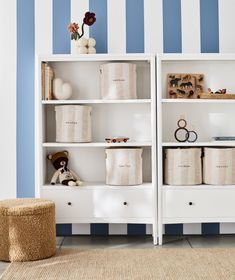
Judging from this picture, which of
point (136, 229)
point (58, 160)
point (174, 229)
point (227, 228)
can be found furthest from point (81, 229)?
point (227, 228)

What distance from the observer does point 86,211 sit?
11.7 ft

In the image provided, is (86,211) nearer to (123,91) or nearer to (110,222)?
(110,222)

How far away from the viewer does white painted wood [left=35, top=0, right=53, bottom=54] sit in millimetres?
3850

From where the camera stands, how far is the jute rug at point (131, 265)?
2713 mm

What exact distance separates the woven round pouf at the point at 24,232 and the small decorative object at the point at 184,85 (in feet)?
4.55

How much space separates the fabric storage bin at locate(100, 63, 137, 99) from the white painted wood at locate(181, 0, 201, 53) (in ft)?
1.75

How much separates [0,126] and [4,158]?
254 mm

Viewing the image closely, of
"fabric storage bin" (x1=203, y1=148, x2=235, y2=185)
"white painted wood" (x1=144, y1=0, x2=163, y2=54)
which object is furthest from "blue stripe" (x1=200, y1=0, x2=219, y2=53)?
"fabric storage bin" (x1=203, y1=148, x2=235, y2=185)

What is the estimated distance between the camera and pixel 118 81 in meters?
3.60

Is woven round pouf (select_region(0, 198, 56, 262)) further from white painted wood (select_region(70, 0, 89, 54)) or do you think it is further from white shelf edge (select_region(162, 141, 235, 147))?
white painted wood (select_region(70, 0, 89, 54))

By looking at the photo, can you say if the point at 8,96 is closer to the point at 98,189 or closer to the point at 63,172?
the point at 63,172

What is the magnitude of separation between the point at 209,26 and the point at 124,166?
1315 mm

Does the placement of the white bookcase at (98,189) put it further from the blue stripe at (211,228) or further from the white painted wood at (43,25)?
the blue stripe at (211,228)

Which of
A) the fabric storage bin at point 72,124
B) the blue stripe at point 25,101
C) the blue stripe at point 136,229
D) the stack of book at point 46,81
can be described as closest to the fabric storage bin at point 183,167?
the blue stripe at point 136,229
